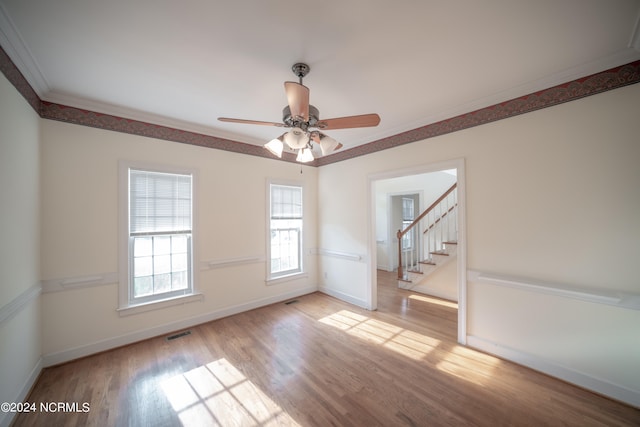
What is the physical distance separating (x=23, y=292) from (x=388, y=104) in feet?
12.8

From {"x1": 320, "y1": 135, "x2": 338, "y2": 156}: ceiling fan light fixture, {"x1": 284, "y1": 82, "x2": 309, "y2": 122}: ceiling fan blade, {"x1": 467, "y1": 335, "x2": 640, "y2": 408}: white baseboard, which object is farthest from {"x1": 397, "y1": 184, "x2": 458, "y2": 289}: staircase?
{"x1": 284, "y1": 82, "x2": 309, "y2": 122}: ceiling fan blade

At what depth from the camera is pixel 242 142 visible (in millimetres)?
3719

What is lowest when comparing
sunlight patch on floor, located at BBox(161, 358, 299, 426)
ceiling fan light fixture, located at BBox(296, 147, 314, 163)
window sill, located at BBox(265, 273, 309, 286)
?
sunlight patch on floor, located at BBox(161, 358, 299, 426)

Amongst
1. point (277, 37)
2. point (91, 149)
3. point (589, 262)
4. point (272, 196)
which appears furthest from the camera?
point (272, 196)

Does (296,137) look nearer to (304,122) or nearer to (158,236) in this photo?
(304,122)

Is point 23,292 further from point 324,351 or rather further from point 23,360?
point 324,351

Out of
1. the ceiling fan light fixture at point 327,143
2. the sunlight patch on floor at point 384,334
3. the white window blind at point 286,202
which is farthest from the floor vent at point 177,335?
the ceiling fan light fixture at point 327,143

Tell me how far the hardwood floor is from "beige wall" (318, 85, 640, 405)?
324 millimetres

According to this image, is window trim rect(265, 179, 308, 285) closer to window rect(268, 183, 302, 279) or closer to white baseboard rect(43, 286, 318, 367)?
window rect(268, 183, 302, 279)

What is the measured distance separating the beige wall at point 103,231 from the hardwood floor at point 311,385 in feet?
0.87

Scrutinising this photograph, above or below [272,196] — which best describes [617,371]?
below

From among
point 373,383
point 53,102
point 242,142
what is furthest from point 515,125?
point 53,102

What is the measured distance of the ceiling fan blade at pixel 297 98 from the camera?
1.56 m

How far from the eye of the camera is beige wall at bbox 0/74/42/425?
5.53ft
